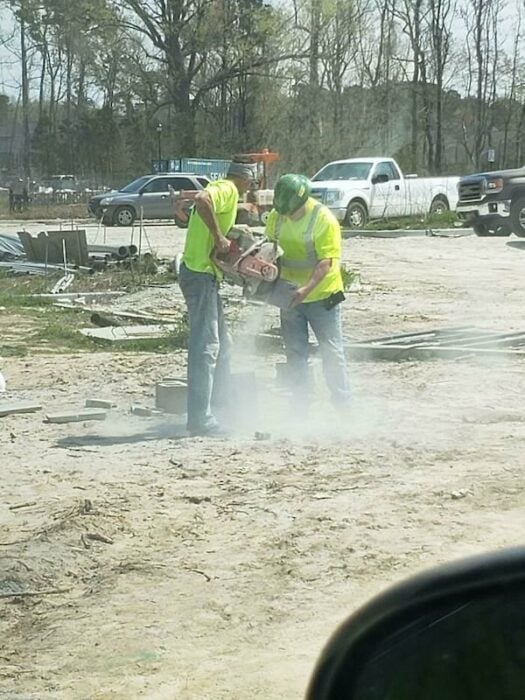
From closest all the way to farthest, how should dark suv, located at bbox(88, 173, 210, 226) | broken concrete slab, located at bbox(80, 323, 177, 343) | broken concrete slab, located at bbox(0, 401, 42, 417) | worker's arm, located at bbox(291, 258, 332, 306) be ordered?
worker's arm, located at bbox(291, 258, 332, 306) < broken concrete slab, located at bbox(0, 401, 42, 417) < broken concrete slab, located at bbox(80, 323, 177, 343) < dark suv, located at bbox(88, 173, 210, 226)

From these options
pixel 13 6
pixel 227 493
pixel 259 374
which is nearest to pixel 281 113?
pixel 13 6

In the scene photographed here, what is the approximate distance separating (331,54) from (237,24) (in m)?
4.74

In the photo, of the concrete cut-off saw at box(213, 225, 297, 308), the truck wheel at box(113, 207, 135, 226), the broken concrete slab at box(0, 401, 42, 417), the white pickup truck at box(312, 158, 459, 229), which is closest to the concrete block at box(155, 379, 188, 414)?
the broken concrete slab at box(0, 401, 42, 417)

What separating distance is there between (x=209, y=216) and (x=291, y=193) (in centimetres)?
68

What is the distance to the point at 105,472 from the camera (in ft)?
25.3

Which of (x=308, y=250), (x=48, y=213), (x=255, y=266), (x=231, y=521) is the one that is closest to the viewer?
(x=231, y=521)

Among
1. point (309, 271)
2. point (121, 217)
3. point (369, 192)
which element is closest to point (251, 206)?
point (309, 271)

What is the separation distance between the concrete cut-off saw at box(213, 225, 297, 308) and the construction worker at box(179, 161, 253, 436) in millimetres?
86

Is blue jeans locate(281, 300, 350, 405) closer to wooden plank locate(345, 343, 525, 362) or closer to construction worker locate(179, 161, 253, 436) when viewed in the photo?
construction worker locate(179, 161, 253, 436)

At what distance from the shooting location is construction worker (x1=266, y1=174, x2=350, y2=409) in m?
8.62

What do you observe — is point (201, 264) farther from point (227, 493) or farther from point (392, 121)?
point (392, 121)

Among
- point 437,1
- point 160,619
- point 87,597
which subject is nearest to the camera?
point 160,619

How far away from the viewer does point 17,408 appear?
9.84m

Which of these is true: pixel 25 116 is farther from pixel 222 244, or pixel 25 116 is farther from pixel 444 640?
pixel 444 640
